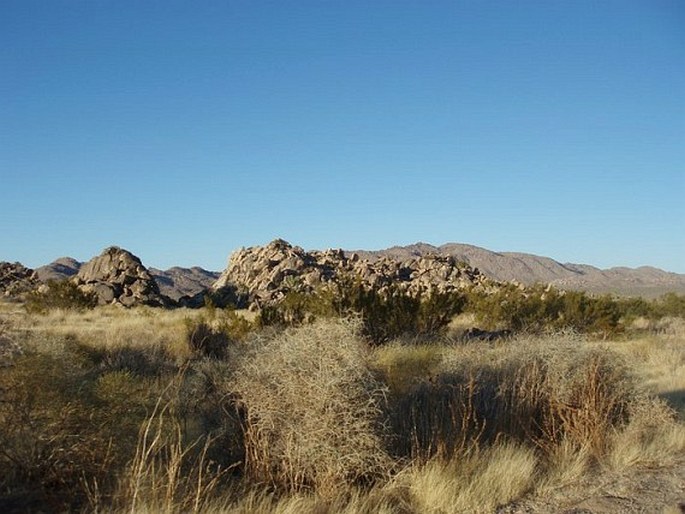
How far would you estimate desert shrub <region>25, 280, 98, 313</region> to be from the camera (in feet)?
115

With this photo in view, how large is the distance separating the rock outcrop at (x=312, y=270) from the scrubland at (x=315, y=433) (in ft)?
117

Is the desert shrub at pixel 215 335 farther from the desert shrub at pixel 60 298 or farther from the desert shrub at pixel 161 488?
the desert shrub at pixel 60 298

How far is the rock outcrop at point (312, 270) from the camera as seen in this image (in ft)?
161

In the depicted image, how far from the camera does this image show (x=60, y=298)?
3553 centimetres

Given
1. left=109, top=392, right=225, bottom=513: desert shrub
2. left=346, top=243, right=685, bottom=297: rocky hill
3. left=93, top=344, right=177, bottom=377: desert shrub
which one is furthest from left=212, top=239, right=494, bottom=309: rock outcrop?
left=346, top=243, right=685, bottom=297: rocky hill

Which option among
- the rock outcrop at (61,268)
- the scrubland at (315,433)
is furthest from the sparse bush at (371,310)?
the rock outcrop at (61,268)

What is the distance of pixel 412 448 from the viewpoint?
7195mm

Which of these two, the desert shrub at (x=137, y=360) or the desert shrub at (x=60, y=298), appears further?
the desert shrub at (x=60, y=298)

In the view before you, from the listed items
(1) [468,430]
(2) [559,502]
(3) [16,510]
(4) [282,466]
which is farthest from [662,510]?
(3) [16,510]

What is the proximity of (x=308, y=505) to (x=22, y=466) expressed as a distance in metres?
2.47

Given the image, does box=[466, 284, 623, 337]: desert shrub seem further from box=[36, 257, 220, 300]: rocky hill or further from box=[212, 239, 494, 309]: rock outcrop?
box=[36, 257, 220, 300]: rocky hill

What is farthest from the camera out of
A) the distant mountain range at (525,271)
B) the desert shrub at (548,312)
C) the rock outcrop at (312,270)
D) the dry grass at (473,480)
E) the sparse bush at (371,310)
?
the distant mountain range at (525,271)

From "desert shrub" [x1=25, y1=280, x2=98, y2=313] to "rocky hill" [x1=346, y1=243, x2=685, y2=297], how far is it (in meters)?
95.4

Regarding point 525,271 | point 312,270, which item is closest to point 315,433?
point 312,270
